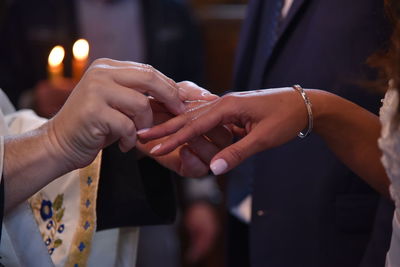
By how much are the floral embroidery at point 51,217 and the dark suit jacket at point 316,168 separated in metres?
0.53

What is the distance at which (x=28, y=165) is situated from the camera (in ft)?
2.58

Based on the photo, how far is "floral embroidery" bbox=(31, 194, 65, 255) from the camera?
897 mm

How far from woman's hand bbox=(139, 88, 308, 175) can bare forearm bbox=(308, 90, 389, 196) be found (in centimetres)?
10

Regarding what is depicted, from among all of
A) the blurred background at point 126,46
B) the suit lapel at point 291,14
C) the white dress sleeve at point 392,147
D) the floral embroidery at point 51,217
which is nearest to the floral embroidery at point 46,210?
the floral embroidery at point 51,217

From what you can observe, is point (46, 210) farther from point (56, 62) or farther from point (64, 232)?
point (56, 62)

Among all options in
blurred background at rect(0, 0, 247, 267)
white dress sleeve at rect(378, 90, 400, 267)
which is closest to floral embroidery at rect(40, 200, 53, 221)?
white dress sleeve at rect(378, 90, 400, 267)

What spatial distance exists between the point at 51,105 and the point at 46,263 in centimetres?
63

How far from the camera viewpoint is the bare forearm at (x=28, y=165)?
78cm

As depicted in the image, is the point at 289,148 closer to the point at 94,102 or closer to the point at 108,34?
the point at 94,102

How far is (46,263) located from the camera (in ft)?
2.81

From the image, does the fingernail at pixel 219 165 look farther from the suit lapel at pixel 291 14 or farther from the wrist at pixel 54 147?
the suit lapel at pixel 291 14

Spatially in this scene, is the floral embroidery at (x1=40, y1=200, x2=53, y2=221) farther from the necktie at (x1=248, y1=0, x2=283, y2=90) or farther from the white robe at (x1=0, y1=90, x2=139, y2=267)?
the necktie at (x1=248, y1=0, x2=283, y2=90)

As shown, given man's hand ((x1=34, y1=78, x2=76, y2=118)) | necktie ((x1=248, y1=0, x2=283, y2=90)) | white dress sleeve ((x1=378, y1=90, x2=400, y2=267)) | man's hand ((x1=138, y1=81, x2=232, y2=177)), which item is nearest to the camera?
white dress sleeve ((x1=378, y1=90, x2=400, y2=267))

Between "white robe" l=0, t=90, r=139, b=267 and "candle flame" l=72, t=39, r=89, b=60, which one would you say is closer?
"white robe" l=0, t=90, r=139, b=267
